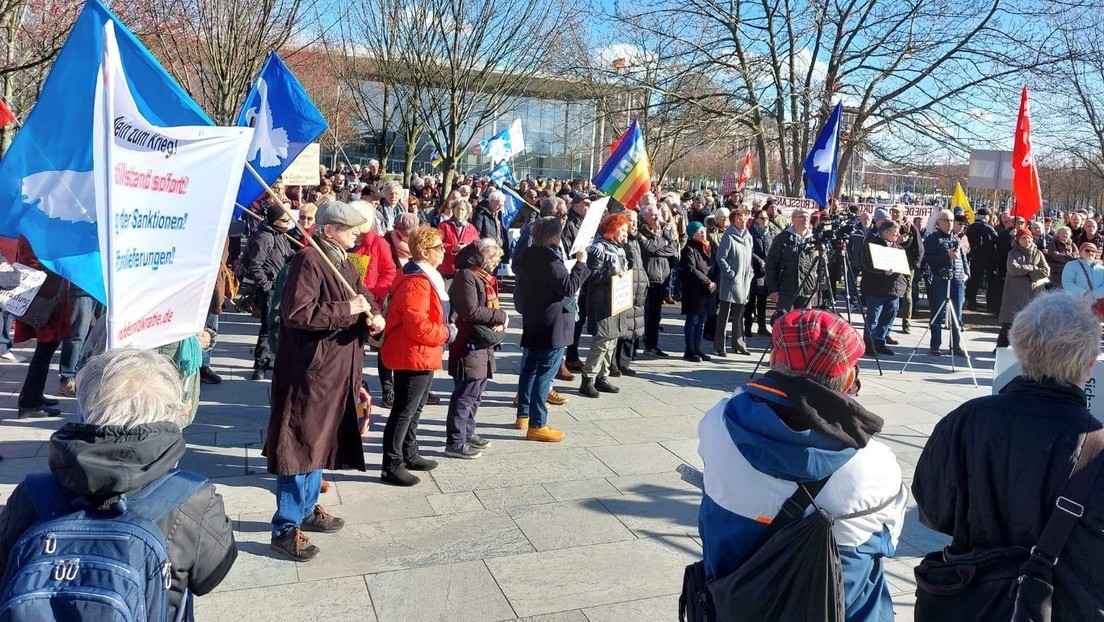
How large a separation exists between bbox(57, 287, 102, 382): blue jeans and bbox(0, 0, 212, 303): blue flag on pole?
13.3 ft

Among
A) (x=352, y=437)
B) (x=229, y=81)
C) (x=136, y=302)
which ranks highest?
(x=229, y=81)

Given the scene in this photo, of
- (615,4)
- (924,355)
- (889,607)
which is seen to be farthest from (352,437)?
(615,4)

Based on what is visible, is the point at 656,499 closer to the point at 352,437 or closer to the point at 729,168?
the point at 352,437

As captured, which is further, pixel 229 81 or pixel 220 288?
pixel 229 81

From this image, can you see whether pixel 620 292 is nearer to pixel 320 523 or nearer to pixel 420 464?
pixel 420 464

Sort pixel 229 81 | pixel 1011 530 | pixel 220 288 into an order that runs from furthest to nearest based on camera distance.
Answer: pixel 229 81, pixel 220 288, pixel 1011 530

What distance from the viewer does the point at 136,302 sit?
3.32 m

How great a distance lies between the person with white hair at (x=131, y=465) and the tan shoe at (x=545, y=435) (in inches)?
173

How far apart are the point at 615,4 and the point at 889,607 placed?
16223 mm

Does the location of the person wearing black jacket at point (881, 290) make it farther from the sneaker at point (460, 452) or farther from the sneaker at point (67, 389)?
the sneaker at point (67, 389)

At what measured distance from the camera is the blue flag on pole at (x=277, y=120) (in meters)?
5.72

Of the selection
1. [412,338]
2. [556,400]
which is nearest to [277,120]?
[412,338]

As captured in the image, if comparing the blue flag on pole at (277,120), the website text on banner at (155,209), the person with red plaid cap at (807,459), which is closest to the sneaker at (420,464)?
the blue flag on pole at (277,120)

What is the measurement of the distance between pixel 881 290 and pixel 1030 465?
913 cm
